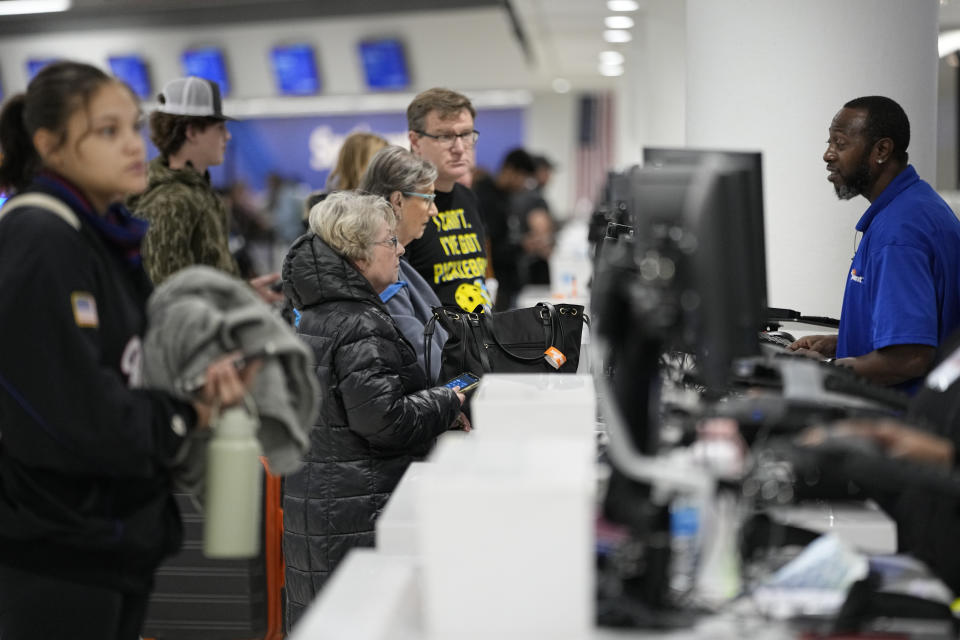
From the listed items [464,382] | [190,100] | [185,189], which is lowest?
[464,382]

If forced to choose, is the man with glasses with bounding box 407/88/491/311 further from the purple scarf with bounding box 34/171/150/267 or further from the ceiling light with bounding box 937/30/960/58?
the ceiling light with bounding box 937/30/960/58

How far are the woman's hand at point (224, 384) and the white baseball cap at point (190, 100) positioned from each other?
103 inches

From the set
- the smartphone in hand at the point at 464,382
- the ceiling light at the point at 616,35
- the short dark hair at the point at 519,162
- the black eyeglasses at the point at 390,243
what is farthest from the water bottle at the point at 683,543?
the ceiling light at the point at 616,35

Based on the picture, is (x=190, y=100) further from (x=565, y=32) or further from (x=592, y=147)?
(x=592, y=147)

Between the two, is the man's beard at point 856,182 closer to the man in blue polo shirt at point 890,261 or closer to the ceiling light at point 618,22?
the man in blue polo shirt at point 890,261

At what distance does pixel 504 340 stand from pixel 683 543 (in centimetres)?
167

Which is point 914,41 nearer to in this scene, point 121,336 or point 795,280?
point 795,280

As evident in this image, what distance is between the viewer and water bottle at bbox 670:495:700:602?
1.67 m

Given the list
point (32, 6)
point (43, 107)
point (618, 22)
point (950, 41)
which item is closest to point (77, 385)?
point (43, 107)

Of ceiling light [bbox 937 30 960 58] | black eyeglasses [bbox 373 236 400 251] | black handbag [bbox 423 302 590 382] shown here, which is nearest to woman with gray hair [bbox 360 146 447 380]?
black handbag [bbox 423 302 590 382]

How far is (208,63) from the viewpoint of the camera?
14.3 m

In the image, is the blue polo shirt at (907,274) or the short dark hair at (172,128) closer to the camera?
the blue polo shirt at (907,274)

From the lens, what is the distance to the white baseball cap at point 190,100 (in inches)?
169

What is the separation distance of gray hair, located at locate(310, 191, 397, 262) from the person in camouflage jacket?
1050 millimetres
